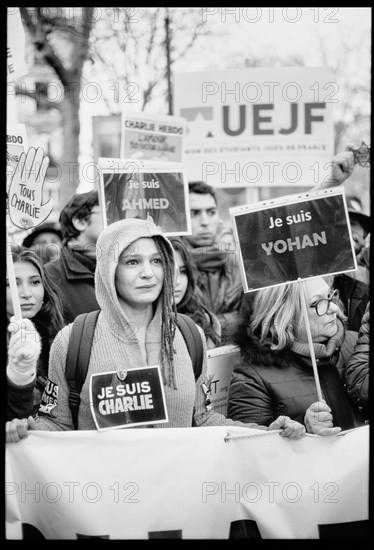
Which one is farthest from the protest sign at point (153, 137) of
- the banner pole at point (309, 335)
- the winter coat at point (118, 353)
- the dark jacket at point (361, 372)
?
the dark jacket at point (361, 372)

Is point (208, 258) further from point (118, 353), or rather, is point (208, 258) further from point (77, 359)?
point (77, 359)

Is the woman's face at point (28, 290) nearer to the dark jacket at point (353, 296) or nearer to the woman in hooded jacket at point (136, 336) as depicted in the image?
the woman in hooded jacket at point (136, 336)

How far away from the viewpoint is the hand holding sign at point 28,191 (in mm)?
4281

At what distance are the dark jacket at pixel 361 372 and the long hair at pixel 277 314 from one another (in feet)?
1.01

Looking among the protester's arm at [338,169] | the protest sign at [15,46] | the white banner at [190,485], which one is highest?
the protest sign at [15,46]

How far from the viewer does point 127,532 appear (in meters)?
4.18

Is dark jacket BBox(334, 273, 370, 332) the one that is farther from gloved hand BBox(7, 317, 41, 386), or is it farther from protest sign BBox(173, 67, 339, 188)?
gloved hand BBox(7, 317, 41, 386)

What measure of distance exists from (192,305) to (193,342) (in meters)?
0.55

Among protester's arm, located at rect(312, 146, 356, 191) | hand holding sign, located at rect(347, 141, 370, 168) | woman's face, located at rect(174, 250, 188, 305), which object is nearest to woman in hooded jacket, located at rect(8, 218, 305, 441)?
woman's face, located at rect(174, 250, 188, 305)

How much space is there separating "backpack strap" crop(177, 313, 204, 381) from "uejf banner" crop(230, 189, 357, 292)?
300 mm

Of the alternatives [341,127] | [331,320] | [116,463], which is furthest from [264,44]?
[116,463]

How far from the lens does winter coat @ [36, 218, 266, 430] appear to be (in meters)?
4.11
